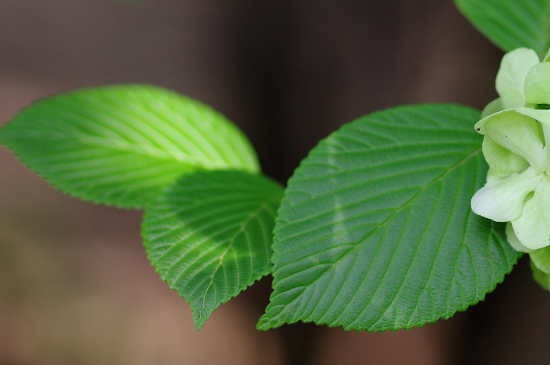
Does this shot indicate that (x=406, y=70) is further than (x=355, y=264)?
Yes

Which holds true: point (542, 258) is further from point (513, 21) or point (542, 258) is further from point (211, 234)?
point (513, 21)

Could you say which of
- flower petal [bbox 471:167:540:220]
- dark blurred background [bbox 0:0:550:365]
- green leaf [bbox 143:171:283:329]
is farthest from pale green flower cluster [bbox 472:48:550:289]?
dark blurred background [bbox 0:0:550:365]

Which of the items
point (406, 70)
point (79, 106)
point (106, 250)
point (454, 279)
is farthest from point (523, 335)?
point (106, 250)

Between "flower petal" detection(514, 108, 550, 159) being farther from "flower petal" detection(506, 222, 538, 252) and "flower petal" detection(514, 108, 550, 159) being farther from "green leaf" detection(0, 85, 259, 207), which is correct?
"green leaf" detection(0, 85, 259, 207)

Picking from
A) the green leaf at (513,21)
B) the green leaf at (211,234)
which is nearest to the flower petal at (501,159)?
the green leaf at (211,234)

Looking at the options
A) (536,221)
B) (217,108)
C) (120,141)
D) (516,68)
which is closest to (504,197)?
(536,221)

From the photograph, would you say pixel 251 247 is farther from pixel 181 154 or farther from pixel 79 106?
pixel 79 106
